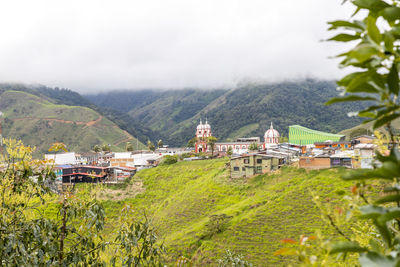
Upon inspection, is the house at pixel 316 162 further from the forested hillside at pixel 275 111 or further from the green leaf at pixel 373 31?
the forested hillside at pixel 275 111

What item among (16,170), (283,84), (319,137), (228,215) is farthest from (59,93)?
(16,170)

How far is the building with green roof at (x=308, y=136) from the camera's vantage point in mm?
50750

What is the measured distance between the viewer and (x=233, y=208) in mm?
25297

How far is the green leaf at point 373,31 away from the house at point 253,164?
30035 mm

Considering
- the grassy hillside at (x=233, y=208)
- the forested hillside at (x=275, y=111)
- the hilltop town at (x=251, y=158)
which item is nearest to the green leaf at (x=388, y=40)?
the hilltop town at (x=251, y=158)

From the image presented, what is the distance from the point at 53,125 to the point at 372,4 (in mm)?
98079

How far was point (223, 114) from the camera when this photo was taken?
407 ft

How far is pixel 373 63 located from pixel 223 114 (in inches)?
4879

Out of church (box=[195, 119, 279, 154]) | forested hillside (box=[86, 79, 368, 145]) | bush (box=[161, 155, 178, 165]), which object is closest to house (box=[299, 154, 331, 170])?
bush (box=[161, 155, 178, 165])

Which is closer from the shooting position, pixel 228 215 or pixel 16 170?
pixel 16 170

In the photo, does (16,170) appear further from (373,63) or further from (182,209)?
(182,209)

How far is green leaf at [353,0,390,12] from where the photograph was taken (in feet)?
3.06

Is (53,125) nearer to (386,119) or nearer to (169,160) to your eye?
(169,160)

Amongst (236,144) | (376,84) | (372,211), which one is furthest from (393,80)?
(236,144)
